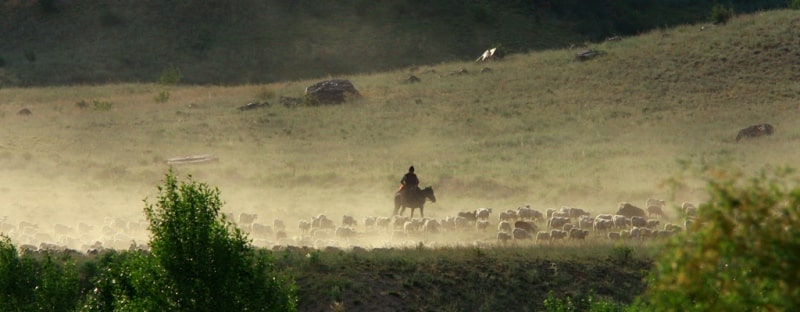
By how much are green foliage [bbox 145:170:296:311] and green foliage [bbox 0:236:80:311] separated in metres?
3.03

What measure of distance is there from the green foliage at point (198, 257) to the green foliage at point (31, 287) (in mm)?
3029

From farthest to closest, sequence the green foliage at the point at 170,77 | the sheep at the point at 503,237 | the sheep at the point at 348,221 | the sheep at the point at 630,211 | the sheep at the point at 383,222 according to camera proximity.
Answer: the green foliage at the point at 170,77 → the sheep at the point at 348,221 → the sheep at the point at 630,211 → the sheep at the point at 383,222 → the sheep at the point at 503,237

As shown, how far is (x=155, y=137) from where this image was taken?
58.1 m

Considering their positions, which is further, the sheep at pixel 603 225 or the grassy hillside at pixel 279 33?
the grassy hillside at pixel 279 33

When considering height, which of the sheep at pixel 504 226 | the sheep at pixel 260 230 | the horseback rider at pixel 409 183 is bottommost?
the sheep at pixel 260 230

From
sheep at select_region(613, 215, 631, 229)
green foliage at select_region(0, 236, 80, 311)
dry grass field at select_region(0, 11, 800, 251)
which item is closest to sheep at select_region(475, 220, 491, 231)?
dry grass field at select_region(0, 11, 800, 251)

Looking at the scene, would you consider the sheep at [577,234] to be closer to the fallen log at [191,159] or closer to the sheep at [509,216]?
the sheep at [509,216]

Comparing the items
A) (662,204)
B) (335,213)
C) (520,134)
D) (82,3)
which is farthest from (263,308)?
(82,3)

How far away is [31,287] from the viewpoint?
1628 cm

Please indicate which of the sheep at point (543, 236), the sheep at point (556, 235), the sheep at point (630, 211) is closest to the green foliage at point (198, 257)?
the sheep at point (543, 236)

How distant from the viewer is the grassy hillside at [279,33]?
282ft

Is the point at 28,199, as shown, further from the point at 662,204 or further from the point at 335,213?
the point at 662,204

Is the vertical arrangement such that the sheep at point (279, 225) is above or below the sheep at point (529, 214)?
below

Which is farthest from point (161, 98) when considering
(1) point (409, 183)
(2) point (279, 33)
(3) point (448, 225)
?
(3) point (448, 225)
